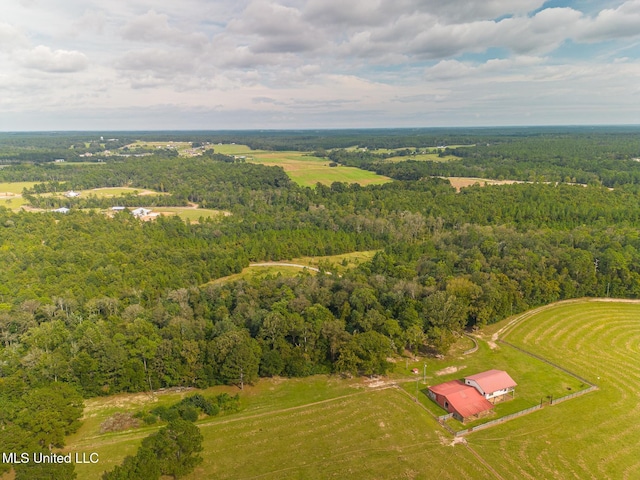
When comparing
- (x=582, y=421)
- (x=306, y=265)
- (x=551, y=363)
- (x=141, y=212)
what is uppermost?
(x=141, y=212)

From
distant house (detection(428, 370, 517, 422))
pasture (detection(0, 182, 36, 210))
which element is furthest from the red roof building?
pasture (detection(0, 182, 36, 210))

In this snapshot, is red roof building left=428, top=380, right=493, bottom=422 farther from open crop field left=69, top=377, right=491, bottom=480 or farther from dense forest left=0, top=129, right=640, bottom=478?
dense forest left=0, top=129, right=640, bottom=478

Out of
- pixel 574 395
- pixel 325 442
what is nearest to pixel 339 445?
pixel 325 442

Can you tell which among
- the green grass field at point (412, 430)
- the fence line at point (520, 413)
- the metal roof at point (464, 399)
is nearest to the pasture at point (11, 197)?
the green grass field at point (412, 430)

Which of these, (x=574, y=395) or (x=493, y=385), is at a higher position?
(x=493, y=385)

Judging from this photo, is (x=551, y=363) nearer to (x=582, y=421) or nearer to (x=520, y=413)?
(x=582, y=421)

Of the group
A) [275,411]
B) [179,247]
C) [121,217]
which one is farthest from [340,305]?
[121,217]

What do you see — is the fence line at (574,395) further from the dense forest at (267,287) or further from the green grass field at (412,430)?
the dense forest at (267,287)
